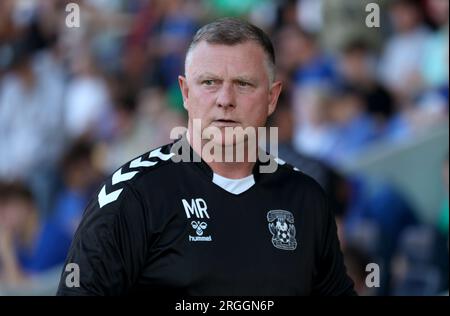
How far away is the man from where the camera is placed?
115 inches

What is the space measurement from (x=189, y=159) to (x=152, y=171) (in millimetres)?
146

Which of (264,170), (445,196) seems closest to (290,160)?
(445,196)

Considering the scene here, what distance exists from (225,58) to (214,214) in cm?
49

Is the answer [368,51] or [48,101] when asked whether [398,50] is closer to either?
[368,51]

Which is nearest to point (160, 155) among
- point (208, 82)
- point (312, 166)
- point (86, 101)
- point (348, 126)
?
point (208, 82)

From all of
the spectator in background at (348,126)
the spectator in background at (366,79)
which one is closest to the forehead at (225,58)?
the spectator in background at (348,126)

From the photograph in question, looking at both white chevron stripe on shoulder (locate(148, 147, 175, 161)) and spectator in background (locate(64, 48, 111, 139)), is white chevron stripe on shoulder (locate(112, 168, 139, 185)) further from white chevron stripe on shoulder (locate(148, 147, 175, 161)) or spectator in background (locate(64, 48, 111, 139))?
spectator in background (locate(64, 48, 111, 139))

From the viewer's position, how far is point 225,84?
10.1 feet

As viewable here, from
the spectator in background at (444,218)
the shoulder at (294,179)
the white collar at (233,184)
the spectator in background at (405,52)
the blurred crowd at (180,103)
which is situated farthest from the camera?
the spectator in background at (405,52)

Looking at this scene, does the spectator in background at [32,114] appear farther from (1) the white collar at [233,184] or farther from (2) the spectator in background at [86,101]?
A: (1) the white collar at [233,184]

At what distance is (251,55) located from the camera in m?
3.11

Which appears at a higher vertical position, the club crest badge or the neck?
the neck

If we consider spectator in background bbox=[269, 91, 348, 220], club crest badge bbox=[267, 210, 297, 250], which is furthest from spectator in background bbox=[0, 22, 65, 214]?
club crest badge bbox=[267, 210, 297, 250]

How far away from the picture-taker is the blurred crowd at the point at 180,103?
642 cm
